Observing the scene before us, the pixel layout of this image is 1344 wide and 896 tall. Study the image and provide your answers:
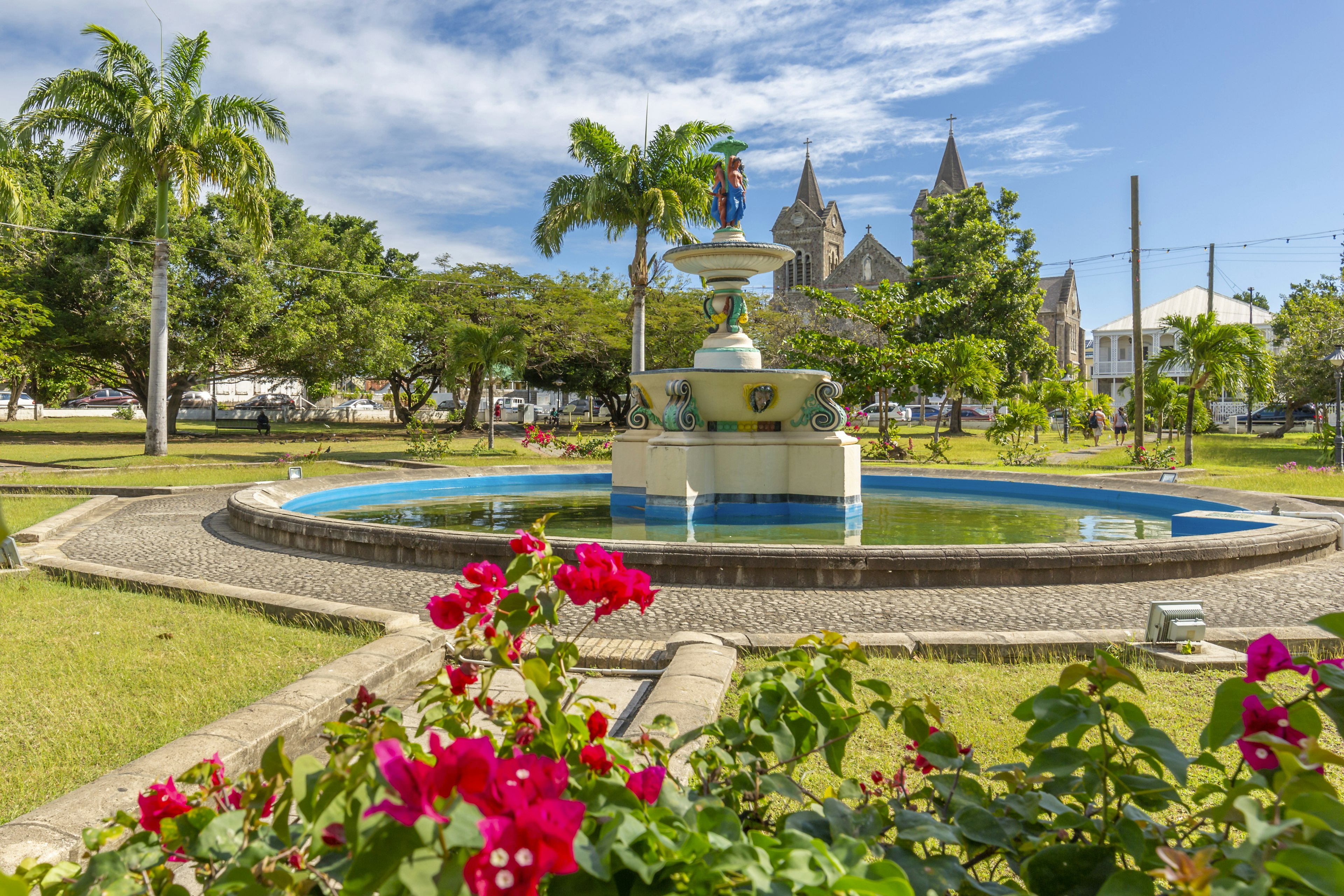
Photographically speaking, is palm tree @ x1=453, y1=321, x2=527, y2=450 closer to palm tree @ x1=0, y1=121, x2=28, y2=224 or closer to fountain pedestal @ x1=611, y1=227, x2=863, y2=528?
palm tree @ x1=0, y1=121, x2=28, y2=224

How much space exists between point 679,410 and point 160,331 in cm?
1460

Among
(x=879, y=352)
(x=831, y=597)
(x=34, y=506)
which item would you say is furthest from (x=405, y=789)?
(x=879, y=352)

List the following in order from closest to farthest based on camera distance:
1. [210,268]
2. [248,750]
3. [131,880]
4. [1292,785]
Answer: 1. [1292,785]
2. [131,880]
3. [248,750]
4. [210,268]

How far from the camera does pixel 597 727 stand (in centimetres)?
151

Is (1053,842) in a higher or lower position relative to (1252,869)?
lower

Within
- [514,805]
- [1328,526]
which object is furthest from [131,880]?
[1328,526]

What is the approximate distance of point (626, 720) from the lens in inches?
152

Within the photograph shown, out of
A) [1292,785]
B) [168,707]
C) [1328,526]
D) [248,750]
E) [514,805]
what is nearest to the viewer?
[514,805]

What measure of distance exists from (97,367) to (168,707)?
32.7 meters

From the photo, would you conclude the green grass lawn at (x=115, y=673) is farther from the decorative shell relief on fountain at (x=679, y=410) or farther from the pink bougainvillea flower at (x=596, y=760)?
the decorative shell relief on fountain at (x=679, y=410)

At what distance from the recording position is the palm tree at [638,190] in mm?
23516

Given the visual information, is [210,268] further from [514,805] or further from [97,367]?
[514,805]

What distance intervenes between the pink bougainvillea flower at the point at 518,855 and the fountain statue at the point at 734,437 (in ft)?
30.5

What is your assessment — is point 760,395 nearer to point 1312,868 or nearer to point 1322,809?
point 1322,809
